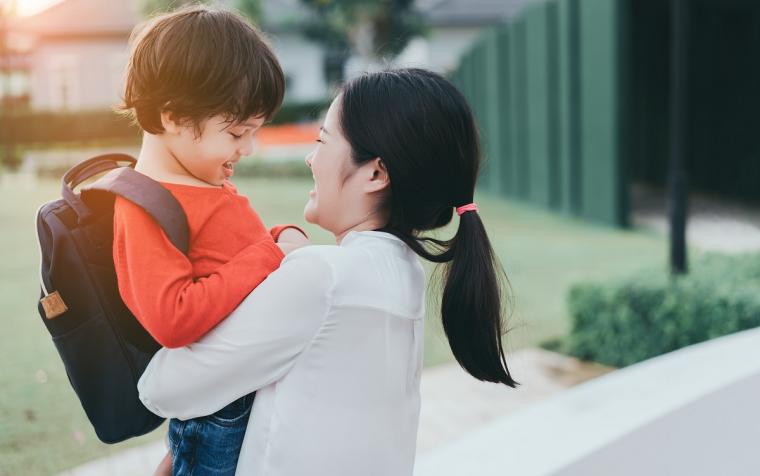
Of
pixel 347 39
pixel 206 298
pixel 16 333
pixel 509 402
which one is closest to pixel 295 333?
pixel 206 298

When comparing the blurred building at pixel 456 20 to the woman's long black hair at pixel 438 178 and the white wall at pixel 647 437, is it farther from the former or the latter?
the woman's long black hair at pixel 438 178

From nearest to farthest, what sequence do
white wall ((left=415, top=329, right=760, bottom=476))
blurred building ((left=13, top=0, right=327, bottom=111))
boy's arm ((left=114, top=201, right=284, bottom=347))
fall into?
boy's arm ((left=114, top=201, right=284, bottom=347)) → white wall ((left=415, top=329, right=760, bottom=476)) → blurred building ((left=13, top=0, right=327, bottom=111))

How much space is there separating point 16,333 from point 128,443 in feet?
8.52

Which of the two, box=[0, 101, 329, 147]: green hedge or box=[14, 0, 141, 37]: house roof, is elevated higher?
box=[14, 0, 141, 37]: house roof

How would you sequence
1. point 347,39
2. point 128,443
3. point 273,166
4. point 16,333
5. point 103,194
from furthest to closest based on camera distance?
point 347,39 → point 273,166 → point 16,333 → point 128,443 → point 103,194

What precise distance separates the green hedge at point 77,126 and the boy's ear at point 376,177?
88.2 feet

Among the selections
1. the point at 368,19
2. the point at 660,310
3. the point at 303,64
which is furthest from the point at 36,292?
the point at 303,64

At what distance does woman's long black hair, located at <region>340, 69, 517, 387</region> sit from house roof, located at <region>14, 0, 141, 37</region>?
129 feet

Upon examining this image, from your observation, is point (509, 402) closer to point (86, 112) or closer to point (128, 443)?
point (128, 443)

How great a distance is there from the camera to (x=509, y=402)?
491 cm

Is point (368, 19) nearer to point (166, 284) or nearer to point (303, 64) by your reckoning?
point (303, 64)

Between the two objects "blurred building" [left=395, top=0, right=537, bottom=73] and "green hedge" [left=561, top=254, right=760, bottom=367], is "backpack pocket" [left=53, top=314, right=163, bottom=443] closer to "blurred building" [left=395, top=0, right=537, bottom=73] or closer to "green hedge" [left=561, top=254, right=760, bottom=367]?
"green hedge" [left=561, top=254, right=760, bottom=367]

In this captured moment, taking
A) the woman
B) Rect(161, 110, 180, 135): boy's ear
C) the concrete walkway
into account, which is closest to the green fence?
the concrete walkway

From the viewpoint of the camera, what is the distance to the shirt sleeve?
52.6 inches
